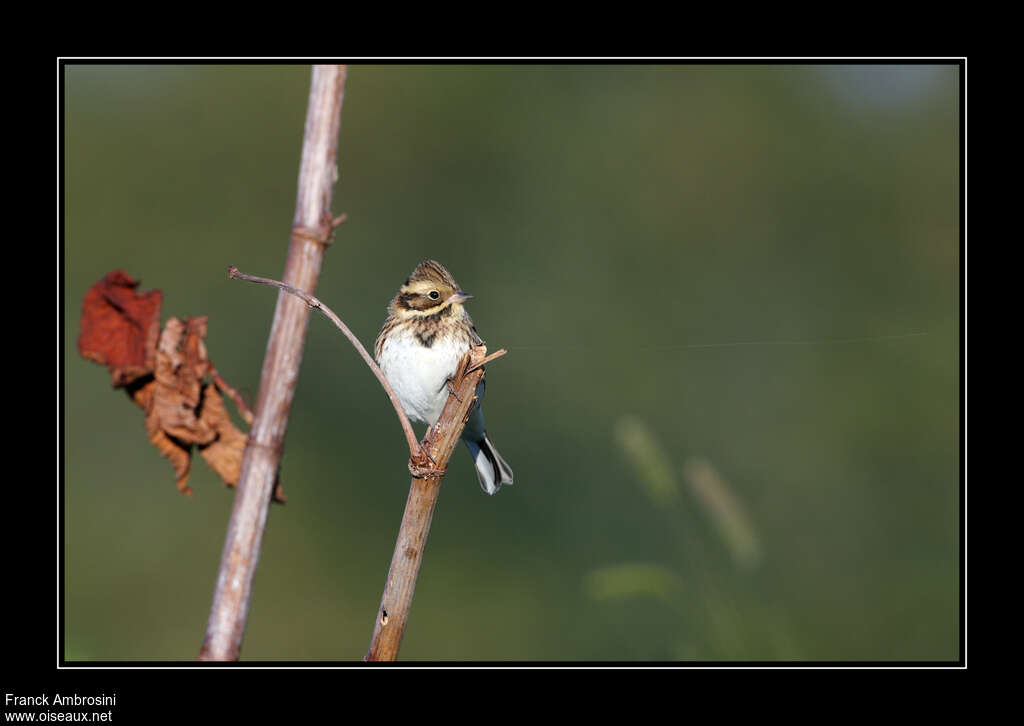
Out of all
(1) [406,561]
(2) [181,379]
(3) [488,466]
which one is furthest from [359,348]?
(3) [488,466]

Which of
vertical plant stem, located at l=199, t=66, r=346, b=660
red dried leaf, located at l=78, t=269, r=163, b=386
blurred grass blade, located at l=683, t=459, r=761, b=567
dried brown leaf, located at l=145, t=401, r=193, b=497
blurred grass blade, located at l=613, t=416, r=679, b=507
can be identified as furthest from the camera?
blurred grass blade, located at l=613, t=416, r=679, b=507

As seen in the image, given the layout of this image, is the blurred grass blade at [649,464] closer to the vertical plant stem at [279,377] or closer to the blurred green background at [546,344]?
the vertical plant stem at [279,377]

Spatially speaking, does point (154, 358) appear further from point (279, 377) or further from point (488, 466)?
point (488, 466)

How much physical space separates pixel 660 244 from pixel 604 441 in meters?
2.28

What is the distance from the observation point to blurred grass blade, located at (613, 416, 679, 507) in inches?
134

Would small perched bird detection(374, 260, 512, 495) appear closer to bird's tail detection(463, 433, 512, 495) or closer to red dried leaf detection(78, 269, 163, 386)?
bird's tail detection(463, 433, 512, 495)

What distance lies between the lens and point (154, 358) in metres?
2.98

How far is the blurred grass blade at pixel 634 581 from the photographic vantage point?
3404 mm

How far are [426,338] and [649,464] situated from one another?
1.02 metres

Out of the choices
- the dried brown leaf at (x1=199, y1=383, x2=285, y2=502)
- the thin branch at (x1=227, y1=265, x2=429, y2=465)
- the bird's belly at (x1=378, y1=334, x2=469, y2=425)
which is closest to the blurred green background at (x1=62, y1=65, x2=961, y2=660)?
the bird's belly at (x1=378, y1=334, x2=469, y2=425)

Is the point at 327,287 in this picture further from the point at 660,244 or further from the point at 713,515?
the point at 713,515

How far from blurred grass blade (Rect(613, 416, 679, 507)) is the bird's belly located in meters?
0.72

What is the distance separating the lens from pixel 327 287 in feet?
25.3

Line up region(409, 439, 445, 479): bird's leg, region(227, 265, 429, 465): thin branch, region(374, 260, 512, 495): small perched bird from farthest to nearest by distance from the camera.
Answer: region(374, 260, 512, 495): small perched bird → region(409, 439, 445, 479): bird's leg → region(227, 265, 429, 465): thin branch
